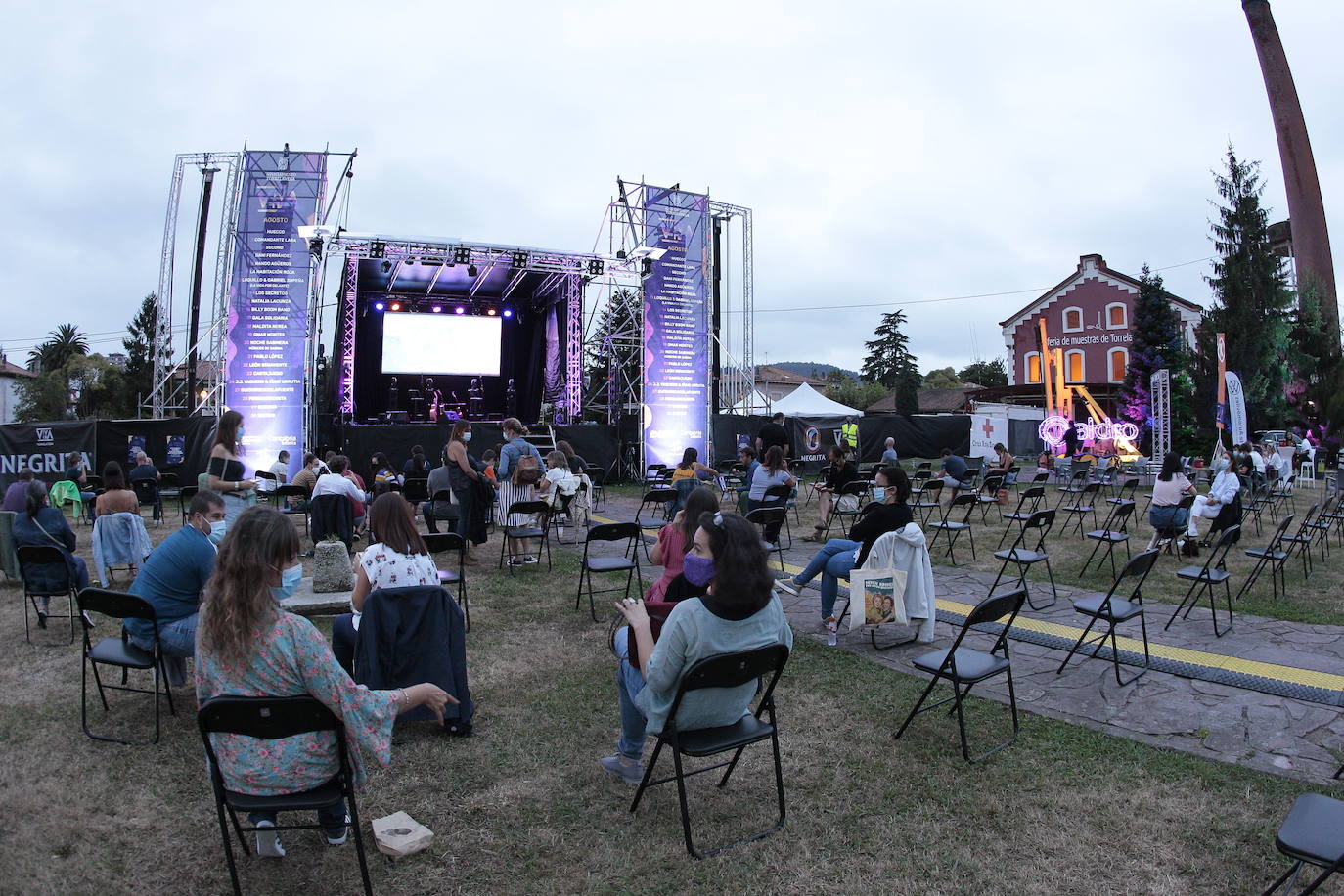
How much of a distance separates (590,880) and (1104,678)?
3.45m

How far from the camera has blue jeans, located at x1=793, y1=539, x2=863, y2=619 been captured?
5402mm

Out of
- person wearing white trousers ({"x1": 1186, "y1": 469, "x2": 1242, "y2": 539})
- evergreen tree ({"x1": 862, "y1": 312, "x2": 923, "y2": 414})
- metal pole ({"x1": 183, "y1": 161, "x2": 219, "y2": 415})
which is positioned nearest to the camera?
person wearing white trousers ({"x1": 1186, "y1": 469, "x2": 1242, "y2": 539})

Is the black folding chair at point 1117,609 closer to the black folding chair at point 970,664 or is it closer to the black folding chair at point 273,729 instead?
the black folding chair at point 970,664

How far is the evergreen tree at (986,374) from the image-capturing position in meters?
63.0

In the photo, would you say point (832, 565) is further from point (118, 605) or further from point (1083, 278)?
point (1083, 278)

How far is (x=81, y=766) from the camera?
3516 mm

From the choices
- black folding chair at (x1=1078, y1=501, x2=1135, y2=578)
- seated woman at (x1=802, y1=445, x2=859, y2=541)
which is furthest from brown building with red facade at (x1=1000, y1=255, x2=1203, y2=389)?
seated woman at (x1=802, y1=445, x2=859, y2=541)

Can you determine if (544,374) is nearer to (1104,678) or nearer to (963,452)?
(963,452)

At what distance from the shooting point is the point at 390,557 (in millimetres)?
3646

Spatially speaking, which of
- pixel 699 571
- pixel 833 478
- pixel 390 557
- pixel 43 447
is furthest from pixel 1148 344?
pixel 43 447

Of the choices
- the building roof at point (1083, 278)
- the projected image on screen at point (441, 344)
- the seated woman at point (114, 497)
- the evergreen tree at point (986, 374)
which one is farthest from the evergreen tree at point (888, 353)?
the seated woman at point (114, 497)

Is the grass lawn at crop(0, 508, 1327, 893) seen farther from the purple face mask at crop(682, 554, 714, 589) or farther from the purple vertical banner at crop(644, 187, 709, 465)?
the purple vertical banner at crop(644, 187, 709, 465)

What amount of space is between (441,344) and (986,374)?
183 feet

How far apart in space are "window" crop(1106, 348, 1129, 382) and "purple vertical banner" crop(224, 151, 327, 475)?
30779 millimetres
